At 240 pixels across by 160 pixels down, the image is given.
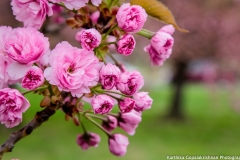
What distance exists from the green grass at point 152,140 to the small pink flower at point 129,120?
512 cm

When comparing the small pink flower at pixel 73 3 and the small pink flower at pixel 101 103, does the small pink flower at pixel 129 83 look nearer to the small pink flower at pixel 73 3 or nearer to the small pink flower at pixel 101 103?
the small pink flower at pixel 101 103

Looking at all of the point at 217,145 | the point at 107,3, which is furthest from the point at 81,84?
the point at 217,145

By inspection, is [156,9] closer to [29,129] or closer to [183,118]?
[29,129]

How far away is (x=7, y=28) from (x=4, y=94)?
139mm

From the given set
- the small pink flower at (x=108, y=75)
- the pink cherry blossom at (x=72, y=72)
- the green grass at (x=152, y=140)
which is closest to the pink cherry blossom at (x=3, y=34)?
the pink cherry blossom at (x=72, y=72)

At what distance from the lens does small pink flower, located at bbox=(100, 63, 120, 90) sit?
2.96 feet

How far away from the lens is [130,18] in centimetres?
94

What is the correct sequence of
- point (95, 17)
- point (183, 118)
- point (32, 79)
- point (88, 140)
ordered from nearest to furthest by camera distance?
point (32, 79), point (95, 17), point (88, 140), point (183, 118)

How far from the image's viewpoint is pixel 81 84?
0.89 metres

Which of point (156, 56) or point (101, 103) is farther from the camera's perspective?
point (156, 56)

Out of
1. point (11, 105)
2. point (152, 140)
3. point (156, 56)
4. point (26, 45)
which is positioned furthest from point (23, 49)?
point (152, 140)

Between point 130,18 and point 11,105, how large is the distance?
309mm

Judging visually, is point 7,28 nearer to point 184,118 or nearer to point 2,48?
point 2,48

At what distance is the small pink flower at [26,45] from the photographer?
89 cm
